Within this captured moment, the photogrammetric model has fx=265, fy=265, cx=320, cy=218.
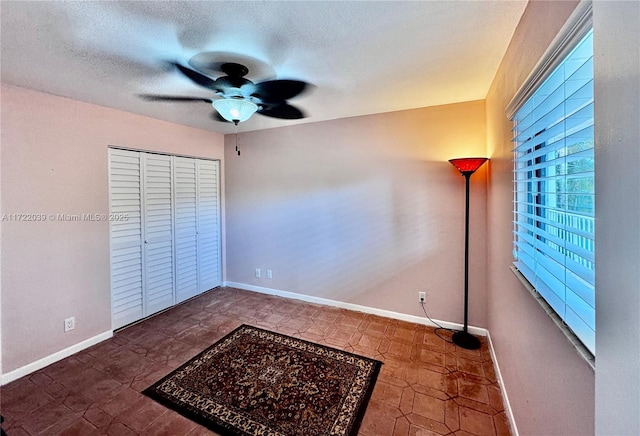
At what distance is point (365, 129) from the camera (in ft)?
10.2

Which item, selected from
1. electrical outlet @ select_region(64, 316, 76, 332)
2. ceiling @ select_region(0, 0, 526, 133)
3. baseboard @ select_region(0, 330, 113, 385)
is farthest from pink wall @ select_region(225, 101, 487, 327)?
electrical outlet @ select_region(64, 316, 76, 332)

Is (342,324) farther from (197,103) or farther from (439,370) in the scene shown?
(197,103)

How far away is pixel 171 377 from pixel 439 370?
2179mm

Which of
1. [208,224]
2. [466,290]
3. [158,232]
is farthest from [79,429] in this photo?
[466,290]

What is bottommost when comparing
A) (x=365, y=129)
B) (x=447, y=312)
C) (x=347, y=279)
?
(x=447, y=312)

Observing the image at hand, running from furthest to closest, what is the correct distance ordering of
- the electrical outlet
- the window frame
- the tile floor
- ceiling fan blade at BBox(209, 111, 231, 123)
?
ceiling fan blade at BBox(209, 111, 231, 123) < the electrical outlet < the tile floor < the window frame

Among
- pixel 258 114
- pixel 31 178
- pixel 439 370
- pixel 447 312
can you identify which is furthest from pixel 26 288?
pixel 447 312

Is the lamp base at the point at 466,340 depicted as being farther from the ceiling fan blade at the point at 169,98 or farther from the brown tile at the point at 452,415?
the ceiling fan blade at the point at 169,98

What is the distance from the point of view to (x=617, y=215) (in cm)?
50

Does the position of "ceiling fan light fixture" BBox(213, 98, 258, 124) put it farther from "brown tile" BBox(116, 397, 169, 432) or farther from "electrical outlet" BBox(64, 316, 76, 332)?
"electrical outlet" BBox(64, 316, 76, 332)

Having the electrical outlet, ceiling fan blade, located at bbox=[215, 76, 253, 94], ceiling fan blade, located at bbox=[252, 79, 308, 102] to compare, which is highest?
ceiling fan blade, located at bbox=[252, 79, 308, 102]

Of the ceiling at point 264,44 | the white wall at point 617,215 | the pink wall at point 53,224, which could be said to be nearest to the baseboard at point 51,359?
the pink wall at point 53,224

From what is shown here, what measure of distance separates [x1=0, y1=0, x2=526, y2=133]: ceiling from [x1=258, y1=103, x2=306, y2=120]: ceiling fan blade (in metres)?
0.49

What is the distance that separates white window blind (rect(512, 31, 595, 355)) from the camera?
85cm
